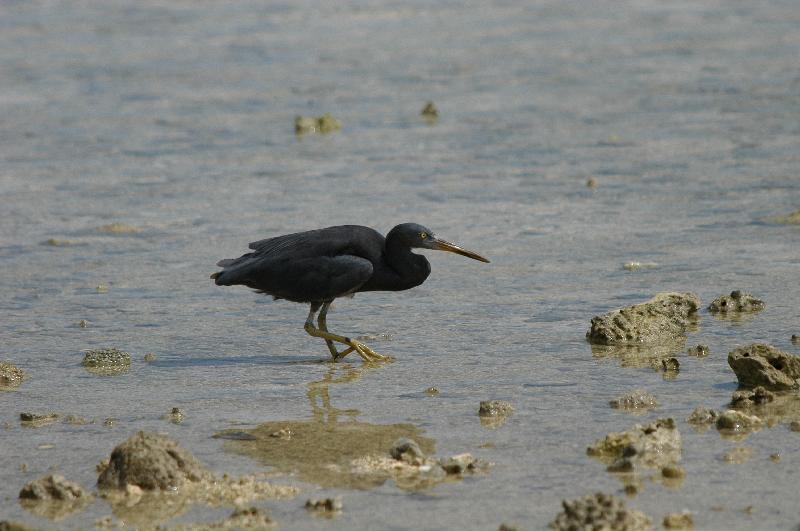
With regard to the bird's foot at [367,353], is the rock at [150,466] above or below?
below

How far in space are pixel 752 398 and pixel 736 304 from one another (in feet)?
6.82

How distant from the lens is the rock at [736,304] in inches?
352

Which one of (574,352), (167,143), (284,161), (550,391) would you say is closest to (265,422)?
(550,391)

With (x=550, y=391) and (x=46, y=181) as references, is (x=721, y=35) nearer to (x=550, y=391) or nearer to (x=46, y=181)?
(x=46, y=181)

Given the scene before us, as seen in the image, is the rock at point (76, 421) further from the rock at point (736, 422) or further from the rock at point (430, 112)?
the rock at point (430, 112)

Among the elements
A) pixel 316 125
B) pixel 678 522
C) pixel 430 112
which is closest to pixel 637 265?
pixel 678 522

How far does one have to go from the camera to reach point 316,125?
16.7 m

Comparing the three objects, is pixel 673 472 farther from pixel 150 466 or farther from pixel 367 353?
pixel 367 353

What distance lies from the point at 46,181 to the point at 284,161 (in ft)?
8.28

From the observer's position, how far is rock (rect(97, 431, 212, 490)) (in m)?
6.00

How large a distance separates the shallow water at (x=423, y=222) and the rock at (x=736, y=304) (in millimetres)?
118

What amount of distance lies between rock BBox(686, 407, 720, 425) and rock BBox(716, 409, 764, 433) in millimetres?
85

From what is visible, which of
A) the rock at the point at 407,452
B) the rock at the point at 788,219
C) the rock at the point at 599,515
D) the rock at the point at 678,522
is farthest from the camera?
the rock at the point at 788,219

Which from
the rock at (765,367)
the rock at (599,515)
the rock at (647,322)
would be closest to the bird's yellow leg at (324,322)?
the rock at (647,322)
